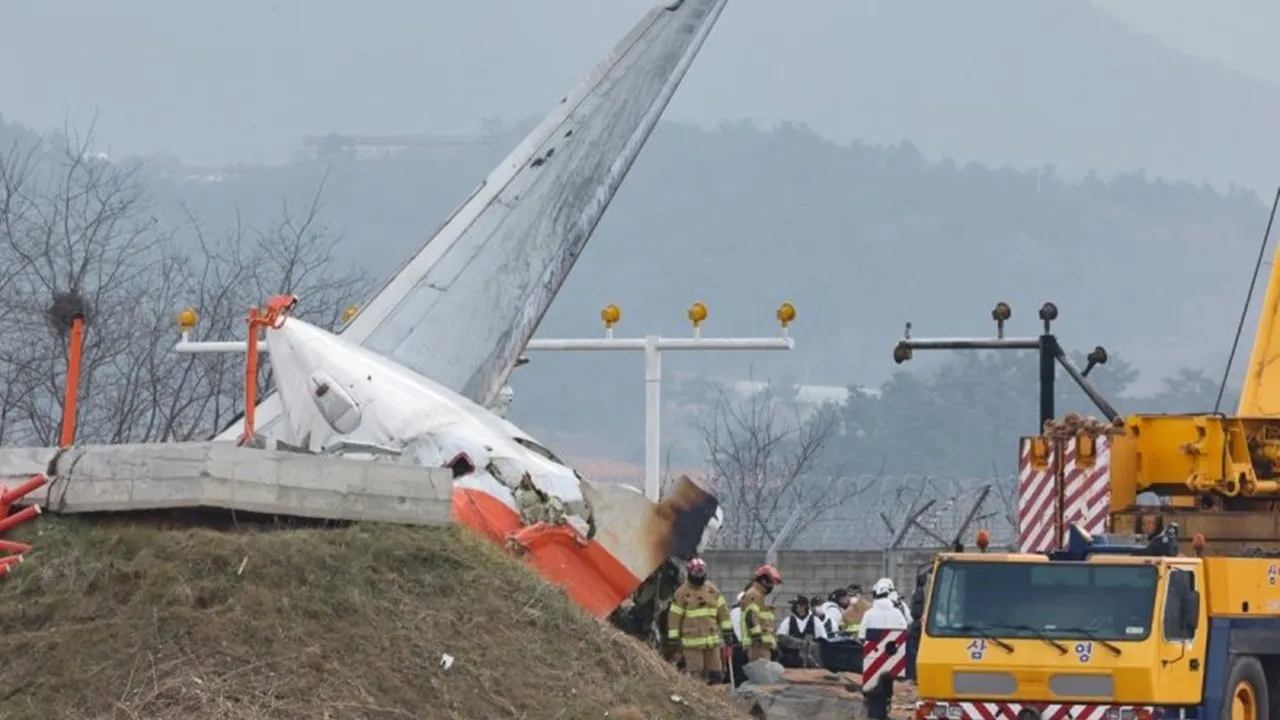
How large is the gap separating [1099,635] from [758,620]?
7.62 m

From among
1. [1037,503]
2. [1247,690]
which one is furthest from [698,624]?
[1247,690]

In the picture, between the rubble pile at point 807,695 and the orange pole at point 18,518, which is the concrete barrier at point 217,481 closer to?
the orange pole at point 18,518

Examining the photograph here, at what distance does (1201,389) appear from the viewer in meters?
144

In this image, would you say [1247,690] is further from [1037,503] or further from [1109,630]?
[1037,503]

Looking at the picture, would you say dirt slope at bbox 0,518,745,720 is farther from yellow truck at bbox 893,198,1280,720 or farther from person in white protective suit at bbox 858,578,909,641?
person in white protective suit at bbox 858,578,909,641

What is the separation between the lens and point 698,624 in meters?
21.5

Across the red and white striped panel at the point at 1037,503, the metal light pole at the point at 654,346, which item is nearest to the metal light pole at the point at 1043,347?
the metal light pole at the point at 654,346

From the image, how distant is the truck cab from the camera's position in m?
16.2

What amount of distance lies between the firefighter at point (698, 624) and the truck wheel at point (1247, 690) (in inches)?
221

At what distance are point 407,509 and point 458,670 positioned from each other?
1342 millimetres

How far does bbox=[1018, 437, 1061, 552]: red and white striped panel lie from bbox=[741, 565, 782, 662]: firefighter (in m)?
4.01

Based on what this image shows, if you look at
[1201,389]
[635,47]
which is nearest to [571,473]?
[635,47]

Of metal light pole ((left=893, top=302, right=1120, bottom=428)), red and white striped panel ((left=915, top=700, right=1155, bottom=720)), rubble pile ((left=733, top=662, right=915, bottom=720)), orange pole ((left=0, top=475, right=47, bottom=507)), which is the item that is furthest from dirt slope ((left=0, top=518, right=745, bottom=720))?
metal light pole ((left=893, top=302, right=1120, bottom=428))

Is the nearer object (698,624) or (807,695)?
(807,695)
